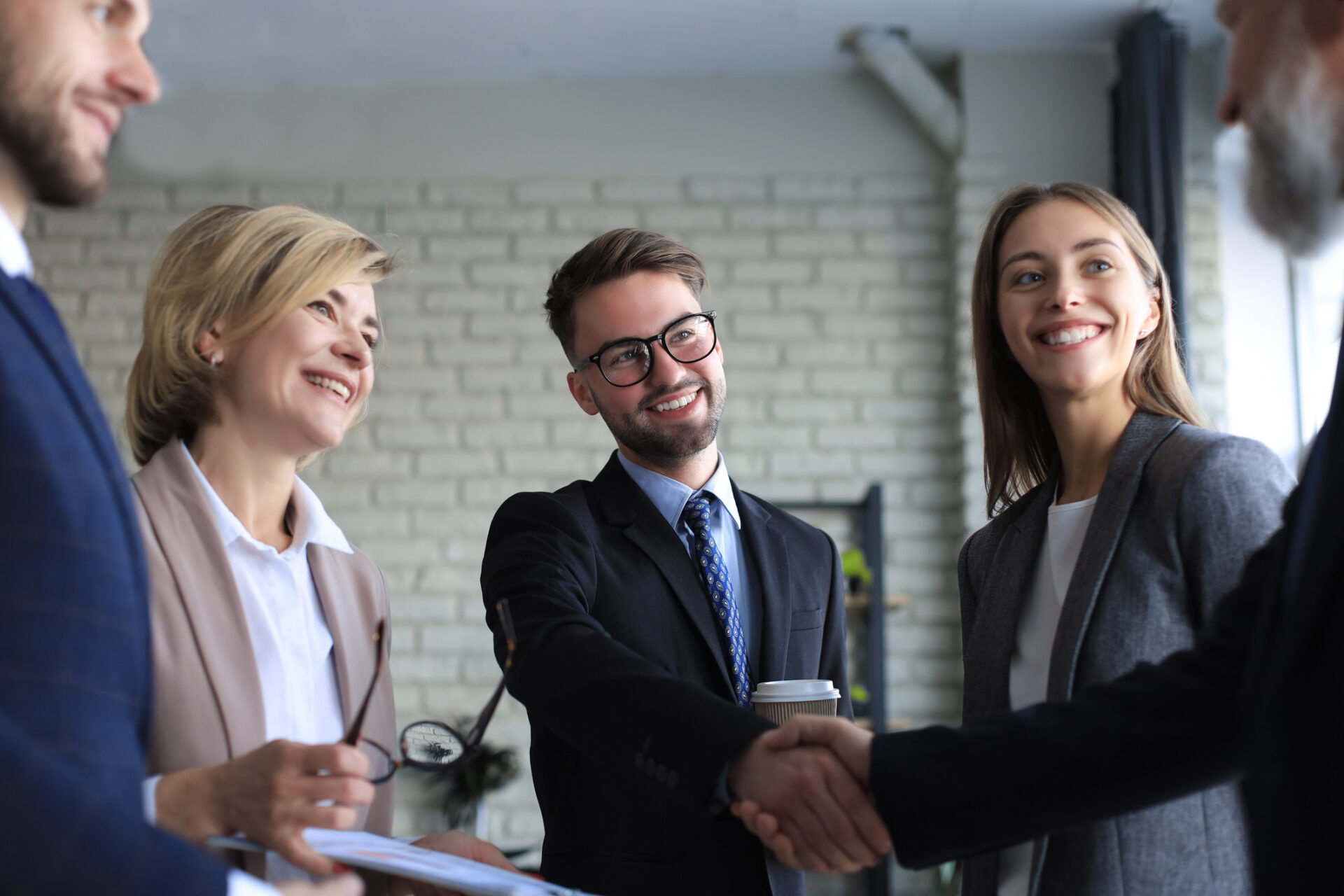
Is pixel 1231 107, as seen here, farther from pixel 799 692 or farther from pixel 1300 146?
pixel 799 692

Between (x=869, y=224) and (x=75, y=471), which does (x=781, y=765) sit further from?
(x=869, y=224)

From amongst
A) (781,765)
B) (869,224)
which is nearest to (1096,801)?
(781,765)

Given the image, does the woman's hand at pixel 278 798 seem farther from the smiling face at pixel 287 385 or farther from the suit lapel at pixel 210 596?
the smiling face at pixel 287 385

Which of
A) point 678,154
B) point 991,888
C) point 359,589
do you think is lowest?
point 991,888

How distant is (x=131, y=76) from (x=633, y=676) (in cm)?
97

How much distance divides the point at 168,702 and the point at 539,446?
3.17 m

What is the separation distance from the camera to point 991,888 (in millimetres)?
1521

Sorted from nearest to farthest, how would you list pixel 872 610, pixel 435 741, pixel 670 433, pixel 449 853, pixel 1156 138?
1. pixel 435 741
2. pixel 449 853
3. pixel 670 433
4. pixel 1156 138
5. pixel 872 610

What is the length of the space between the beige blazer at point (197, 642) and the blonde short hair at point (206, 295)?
0.24 feet

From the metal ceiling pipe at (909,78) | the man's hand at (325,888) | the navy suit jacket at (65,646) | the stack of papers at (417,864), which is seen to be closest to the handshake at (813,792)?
the stack of papers at (417,864)

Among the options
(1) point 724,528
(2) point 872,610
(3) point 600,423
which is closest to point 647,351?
(1) point 724,528

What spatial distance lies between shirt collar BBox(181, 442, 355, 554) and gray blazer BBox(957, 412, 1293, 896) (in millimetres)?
1087

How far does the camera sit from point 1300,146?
114 centimetres

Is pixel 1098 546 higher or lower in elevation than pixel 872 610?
higher
